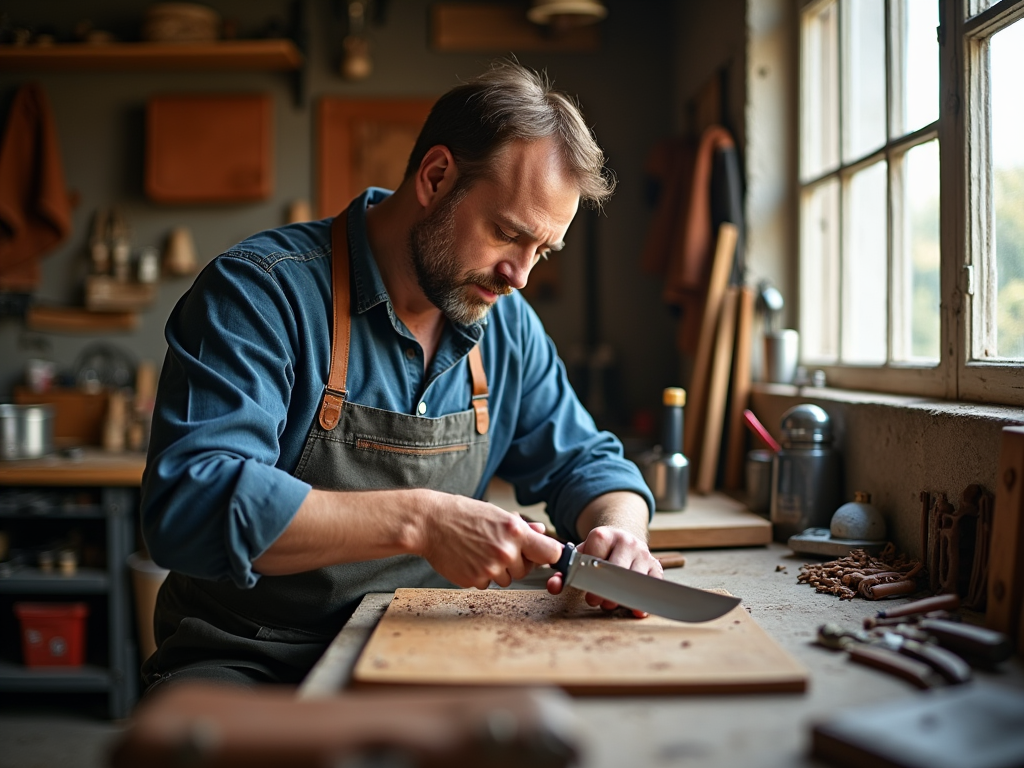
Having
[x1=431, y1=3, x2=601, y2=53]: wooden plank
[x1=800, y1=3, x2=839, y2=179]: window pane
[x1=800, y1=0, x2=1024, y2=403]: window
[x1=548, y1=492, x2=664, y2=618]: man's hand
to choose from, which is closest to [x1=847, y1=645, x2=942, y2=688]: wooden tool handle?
[x1=548, y1=492, x2=664, y2=618]: man's hand

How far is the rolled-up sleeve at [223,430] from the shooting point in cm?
124

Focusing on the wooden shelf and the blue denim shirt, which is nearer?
the blue denim shirt

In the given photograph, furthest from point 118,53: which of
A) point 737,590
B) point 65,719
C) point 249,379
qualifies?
point 737,590

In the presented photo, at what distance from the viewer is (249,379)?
4.72 feet

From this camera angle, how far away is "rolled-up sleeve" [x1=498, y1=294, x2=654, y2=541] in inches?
75.2

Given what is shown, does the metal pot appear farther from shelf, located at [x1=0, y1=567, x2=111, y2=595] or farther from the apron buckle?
the apron buckle

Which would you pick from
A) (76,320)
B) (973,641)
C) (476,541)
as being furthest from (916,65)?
(76,320)

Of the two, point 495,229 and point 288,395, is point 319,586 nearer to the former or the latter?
point 288,395

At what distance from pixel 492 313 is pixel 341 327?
419 millimetres

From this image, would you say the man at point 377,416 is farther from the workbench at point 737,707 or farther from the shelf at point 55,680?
the shelf at point 55,680

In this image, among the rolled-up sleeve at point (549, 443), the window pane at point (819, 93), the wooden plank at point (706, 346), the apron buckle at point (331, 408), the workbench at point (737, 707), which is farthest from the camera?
the wooden plank at point (706, 346)

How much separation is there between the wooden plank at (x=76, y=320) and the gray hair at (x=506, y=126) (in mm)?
2756

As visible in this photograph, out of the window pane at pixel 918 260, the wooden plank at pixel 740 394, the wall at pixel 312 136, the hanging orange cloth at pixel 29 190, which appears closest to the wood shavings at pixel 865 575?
the window pane at pixel 918 260

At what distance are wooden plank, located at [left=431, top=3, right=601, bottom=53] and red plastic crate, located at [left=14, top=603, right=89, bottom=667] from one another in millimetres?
2813
